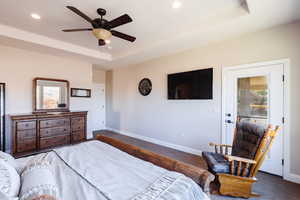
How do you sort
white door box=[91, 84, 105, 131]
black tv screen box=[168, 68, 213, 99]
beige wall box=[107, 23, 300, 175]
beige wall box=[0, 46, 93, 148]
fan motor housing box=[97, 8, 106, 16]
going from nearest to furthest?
1. fan motor housing box=[97, 8, 106, 16]
2. beige wall box=[107, 23, 300, 175]
3. black tv screen box=[168, 68, 213, 99]
4. beige wall box=[0, 46, 93, 148]
5. white door box=[91, 84, 105, 131]

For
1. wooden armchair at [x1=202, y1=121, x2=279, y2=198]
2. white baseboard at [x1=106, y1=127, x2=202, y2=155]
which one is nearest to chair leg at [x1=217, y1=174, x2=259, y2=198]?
wooden armchair at [x1=202, y1=121, x2=279, y2=198]

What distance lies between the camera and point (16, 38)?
297 centimetres

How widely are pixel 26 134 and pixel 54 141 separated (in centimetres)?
61

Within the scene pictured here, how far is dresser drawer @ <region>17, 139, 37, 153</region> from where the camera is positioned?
125 inches

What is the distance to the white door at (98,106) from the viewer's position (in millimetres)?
5855

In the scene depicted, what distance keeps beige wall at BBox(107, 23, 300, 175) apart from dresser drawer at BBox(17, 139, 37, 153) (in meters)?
2.72

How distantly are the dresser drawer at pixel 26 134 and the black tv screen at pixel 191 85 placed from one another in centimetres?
344

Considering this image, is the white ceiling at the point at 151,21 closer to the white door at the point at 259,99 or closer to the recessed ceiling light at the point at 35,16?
the recessed ceiling light at the point at 35,16

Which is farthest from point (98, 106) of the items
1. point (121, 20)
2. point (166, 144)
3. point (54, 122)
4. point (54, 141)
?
point (121, 20)

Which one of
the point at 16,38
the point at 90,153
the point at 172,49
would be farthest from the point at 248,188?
the point at 16,38

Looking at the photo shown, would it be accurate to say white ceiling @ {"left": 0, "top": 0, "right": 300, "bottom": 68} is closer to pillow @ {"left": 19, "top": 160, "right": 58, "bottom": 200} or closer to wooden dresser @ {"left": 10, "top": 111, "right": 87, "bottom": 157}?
wooden dresser @ {"left": 10, "top": 111, "right": 87, "bottom": 157}

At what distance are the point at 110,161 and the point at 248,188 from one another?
1820 millimetres

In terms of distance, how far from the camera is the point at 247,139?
2174 mm

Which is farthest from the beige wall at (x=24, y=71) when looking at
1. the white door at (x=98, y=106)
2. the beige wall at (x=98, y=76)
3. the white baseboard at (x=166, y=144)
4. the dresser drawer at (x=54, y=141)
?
the white baseboard at (x=166, y=144)
